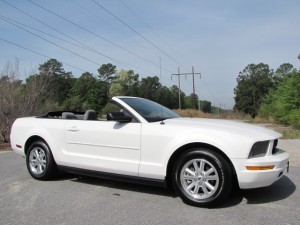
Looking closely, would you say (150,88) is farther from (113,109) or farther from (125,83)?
(113,109)

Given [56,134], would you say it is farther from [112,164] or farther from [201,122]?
[201,122]

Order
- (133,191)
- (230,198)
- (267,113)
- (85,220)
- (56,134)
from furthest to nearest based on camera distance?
(267,113) → (56,134) → (133,191) → (230,198) → (85,220)

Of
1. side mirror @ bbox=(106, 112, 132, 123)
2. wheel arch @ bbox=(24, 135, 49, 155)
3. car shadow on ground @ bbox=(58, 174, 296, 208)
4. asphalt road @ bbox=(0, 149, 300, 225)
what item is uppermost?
side mirror @ bbox=(106, 112, 132, 123)

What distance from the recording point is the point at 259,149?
16.2 feet

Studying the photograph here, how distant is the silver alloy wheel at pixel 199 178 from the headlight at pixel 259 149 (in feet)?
1.71

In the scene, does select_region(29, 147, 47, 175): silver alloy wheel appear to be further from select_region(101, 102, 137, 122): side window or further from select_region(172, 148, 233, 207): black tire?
select_region(172, 148, 233, 207): black tire

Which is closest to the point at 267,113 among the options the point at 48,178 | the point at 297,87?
the point at 297,87

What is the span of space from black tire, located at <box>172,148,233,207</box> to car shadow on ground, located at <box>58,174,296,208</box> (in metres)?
0.22

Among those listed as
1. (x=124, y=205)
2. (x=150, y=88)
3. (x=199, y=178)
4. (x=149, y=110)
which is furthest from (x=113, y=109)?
(x=150, y=88)

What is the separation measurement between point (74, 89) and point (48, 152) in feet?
162

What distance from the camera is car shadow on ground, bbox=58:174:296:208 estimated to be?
5234mm

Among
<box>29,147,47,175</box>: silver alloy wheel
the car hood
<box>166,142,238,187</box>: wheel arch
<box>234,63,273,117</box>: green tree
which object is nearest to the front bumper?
<box>166,142,238,187</box>: wheel arch

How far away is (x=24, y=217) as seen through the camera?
15.2 feet

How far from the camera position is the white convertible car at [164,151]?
4855 millimetres
